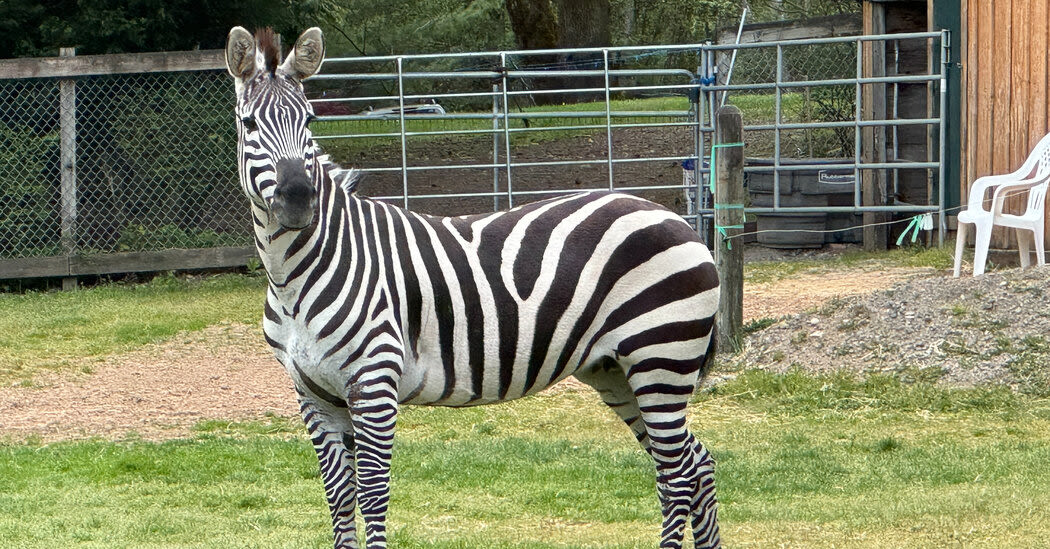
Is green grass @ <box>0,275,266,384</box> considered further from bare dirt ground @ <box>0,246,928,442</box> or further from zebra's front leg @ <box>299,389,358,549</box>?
zebra's front leg @ <box>299,389,358,549</box>

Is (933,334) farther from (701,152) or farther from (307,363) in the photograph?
(307,363)

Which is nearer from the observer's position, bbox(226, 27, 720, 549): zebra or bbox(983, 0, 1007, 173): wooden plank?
bbox(226, 27, 720, 549): zebra

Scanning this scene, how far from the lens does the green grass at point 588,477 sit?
5266 millimetres

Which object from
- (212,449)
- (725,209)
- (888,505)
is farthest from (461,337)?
(725,209)

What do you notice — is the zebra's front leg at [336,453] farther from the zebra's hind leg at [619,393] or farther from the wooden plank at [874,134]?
the wooden plank at [874,134]

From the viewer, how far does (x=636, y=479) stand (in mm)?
6172

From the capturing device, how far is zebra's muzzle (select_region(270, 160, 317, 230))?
393 centimetres

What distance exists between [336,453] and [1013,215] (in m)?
7.79

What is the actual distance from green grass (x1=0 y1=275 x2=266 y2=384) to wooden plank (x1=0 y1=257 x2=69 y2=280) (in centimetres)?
21

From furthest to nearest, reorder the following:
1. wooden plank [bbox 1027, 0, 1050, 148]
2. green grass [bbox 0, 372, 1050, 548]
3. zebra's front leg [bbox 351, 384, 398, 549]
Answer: wooden plank [bbox 1027, 0, 1050, 148]
green grass [bbox 0, 372, 1050, 548]
zebra's front leg [bbox 351, 384, 398, 549]

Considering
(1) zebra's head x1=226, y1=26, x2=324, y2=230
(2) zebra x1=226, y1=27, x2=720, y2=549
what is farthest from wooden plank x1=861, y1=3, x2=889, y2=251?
(1) zebra's head x1=226, y1=26, x2=324, y2=230

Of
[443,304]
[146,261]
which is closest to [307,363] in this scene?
[443,304]

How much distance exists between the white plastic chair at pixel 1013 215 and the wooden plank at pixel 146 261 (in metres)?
6.83

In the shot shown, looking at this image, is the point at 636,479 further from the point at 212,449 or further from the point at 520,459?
the point at 212,449
